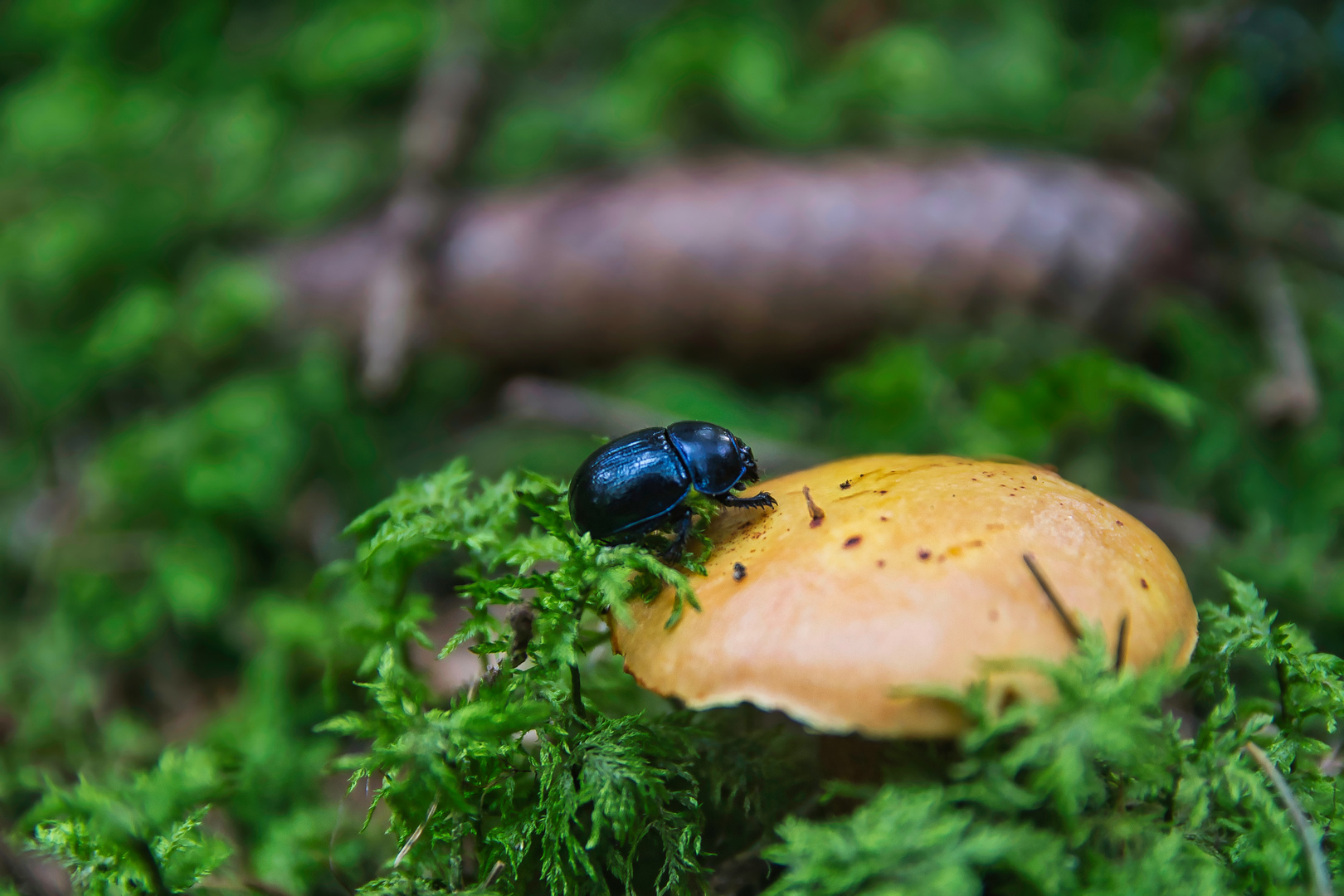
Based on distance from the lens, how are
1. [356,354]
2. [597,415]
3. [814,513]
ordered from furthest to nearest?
[356,354]
[597,415]
[814,513]

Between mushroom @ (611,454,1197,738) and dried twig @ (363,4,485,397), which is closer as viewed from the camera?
mushroom @ (611,454,1197,738)

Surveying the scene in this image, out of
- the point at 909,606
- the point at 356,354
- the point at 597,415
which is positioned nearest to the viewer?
the point at 909,606

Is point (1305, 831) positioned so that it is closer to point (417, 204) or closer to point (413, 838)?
point (413, 838)

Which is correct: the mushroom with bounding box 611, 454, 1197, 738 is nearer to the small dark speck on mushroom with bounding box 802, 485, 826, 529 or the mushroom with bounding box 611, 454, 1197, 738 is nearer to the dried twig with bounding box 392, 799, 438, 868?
the small dark speck on mushroom with bounding box 802, 485, 826, 529

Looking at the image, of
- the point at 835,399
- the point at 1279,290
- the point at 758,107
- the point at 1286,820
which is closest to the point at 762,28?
the point at 758,107

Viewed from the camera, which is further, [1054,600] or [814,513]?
[814,513]

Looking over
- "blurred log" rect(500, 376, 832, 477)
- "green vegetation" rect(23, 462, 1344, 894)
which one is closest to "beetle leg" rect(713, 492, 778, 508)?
"green vegetation" rect(23, 462, 1344, 894)

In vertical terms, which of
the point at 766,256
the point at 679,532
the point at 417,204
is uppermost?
the point at 417,204

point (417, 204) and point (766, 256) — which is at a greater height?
point (417, 204)

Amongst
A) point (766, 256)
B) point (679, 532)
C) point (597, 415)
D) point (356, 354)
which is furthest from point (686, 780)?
point (356, 354)
